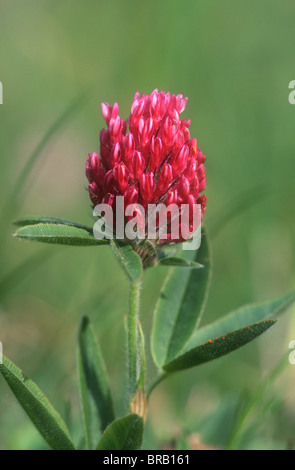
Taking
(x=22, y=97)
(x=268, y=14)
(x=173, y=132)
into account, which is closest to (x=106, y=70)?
(x=22, y=97)

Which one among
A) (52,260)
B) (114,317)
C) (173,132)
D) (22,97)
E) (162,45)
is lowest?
(114,317)

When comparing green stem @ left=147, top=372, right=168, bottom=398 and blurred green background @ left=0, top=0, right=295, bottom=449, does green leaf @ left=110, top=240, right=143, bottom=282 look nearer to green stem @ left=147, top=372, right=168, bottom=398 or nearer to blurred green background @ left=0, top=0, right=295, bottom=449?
green stem @ left=147, top=372, right=168, bottom=398

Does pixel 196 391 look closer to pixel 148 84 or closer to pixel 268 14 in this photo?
pixel 148 84

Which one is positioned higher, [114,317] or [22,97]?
[22,97]

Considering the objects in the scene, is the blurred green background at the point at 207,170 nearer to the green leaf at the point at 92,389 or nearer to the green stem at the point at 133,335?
the green leaf at the point at 92,389

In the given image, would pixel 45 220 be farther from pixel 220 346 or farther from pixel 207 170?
pixel 207 170

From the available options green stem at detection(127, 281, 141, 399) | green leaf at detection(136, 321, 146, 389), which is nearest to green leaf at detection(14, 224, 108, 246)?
green stem at detection(127, 281, 141, 399)

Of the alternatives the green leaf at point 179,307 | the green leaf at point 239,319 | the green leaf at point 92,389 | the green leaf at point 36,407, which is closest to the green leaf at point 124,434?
the green leaf at point 36,407
